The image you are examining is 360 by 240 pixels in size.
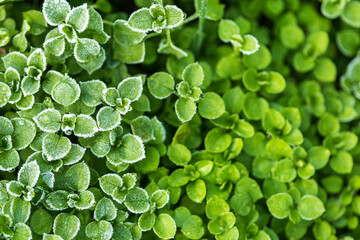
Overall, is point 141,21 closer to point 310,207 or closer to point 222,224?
point 222,224

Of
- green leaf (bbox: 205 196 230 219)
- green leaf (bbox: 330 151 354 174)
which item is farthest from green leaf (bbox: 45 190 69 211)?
green leaf (bbox: 330 151 354 174)

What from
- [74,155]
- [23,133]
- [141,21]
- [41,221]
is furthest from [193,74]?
[41,221]

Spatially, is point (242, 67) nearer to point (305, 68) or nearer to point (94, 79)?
point (305, 68)

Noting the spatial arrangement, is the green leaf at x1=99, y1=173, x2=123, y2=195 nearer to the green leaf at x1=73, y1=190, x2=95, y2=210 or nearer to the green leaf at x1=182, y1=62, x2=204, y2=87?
the green leaf at x1=73, y1=190, x2=95, y2=210

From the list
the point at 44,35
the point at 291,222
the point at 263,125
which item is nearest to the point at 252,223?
the point at 291,222

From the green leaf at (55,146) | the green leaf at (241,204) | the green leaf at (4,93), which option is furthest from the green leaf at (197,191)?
the green leaf at (4,93)

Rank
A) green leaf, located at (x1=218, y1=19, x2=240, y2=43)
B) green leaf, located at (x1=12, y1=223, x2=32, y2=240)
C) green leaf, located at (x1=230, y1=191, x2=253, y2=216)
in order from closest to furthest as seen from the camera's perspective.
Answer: green leaf, located at (x1=12, y1=223, x2=32, y2=240) < green leaf, located at (x1=230, y1=191, x2=253, y2=216) < green leaf, located at (x1=218, y1=19, x2=240, y2=43)
